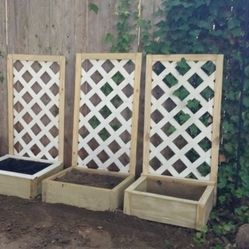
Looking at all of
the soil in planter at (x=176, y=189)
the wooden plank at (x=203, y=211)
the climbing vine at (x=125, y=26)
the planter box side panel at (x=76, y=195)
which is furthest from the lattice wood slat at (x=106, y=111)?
the wooden plank at (x=203, y=211)

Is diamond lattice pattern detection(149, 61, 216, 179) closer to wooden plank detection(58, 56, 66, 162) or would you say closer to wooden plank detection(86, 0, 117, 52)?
wooden plank detection(86, 0, 117, 52)

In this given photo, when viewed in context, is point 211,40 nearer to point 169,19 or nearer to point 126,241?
point 169,19

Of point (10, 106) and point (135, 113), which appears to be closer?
point (135, 113)

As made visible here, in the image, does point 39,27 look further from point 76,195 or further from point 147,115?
point 76,195

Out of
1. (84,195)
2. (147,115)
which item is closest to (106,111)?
(147,115)

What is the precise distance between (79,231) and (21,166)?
1.17 m

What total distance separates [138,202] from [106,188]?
1.13 feet

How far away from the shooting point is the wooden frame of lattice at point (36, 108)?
320 centimetres

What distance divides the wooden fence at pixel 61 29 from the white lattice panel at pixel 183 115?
0.43 meters

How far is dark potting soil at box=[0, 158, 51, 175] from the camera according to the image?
3.12m

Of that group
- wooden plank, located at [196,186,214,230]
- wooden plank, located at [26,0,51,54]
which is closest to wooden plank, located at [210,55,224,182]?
wooden plank, located at [196,186,214,230]

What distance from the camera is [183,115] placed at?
108 inches

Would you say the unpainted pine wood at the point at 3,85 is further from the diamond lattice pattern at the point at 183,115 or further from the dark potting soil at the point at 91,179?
the diamond lattice pattern at the point at 183,115

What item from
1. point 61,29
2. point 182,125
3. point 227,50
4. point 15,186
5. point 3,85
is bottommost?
point 15,186
